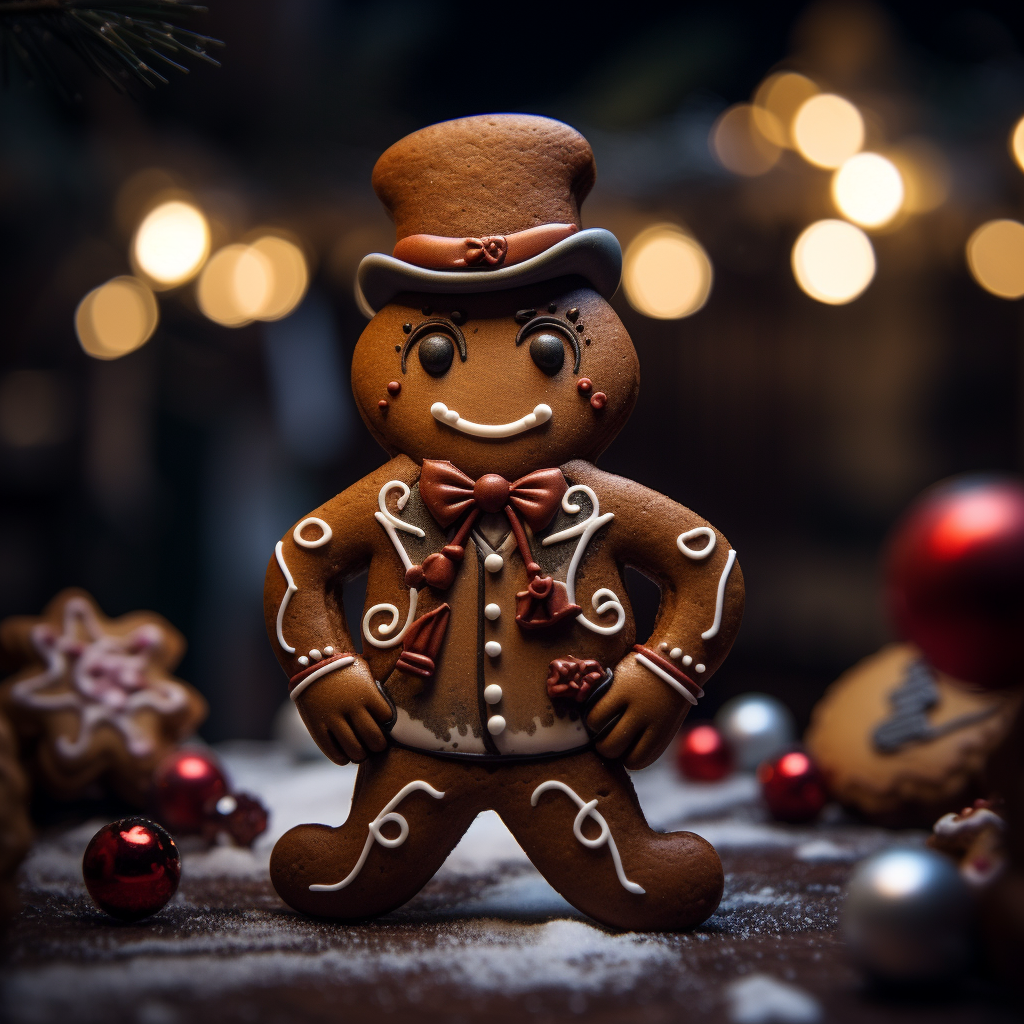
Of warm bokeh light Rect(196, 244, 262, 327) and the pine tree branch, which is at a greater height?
the pine tree branch

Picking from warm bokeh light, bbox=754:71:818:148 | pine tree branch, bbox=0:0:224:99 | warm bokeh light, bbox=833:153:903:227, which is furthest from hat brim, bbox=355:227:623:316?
warm bokeh light, bbox=754:71:818:148

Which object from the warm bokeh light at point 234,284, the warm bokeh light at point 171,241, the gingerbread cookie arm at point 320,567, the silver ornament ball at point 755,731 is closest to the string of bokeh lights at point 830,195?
the warm bokeh light at point 234,284

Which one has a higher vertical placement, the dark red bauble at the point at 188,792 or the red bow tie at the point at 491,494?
the red bow tie at the point at 491,494

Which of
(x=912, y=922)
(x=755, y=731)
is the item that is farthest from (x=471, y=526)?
(x=755, y=731)

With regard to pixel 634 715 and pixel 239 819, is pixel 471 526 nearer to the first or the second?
pixel 634 715

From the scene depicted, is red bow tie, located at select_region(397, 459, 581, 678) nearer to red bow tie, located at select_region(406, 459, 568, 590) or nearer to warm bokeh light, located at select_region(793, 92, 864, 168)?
red bow tie, located at select_region(406, 459, 568, 590)

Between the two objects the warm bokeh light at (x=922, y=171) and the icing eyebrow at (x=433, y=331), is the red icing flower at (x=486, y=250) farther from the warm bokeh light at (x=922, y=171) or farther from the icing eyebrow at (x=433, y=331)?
the warm bokeh light at (x=922, y=171)
